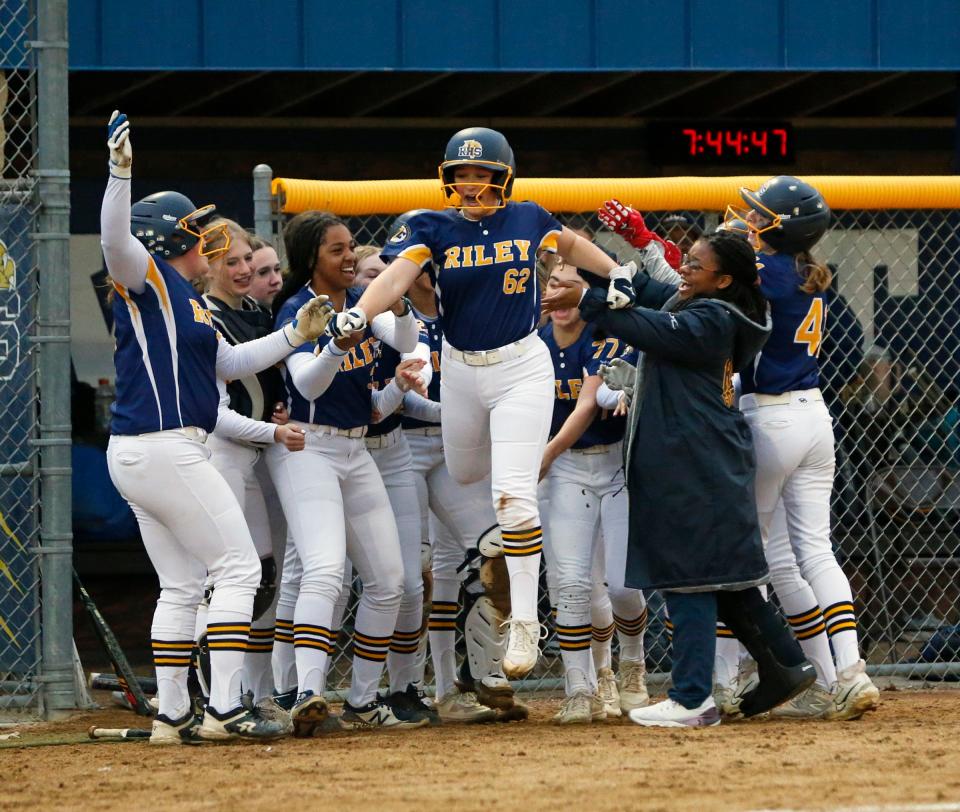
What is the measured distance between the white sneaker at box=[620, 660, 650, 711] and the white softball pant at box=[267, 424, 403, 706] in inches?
37.3

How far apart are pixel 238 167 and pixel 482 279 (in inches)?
248

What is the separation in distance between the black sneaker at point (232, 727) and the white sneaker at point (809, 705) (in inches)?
74.2

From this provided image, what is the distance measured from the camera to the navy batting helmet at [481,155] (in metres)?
5.61

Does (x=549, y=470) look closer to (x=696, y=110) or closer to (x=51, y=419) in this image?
(x=51, y=419)

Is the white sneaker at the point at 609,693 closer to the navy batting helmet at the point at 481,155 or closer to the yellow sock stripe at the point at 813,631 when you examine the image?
the yellow sock stripe at the point at 813,631

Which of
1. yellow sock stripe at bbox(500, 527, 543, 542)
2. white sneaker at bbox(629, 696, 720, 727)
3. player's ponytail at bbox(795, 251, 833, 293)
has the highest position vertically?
player's ponytail at bbox(795, 251, 833, 293)

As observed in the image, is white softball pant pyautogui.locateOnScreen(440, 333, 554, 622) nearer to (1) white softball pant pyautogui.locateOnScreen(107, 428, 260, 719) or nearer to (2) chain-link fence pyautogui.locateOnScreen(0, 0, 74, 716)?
A: (1) white softball pant pyautogui.locateOnScreen(107, 428, 260, 719)

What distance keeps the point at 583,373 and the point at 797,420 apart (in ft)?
2.69

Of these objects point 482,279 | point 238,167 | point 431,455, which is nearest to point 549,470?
point 431,455

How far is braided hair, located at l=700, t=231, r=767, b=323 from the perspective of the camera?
568 centimetres

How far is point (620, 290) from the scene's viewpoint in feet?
18.0

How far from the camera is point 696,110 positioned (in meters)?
11.6

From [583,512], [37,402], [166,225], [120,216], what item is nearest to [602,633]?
[583,512]

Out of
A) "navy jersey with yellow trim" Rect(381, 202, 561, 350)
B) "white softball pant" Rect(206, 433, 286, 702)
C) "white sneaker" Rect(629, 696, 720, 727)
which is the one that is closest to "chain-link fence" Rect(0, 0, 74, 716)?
"white softball pant" Rect(206, 433, 286, 702)
